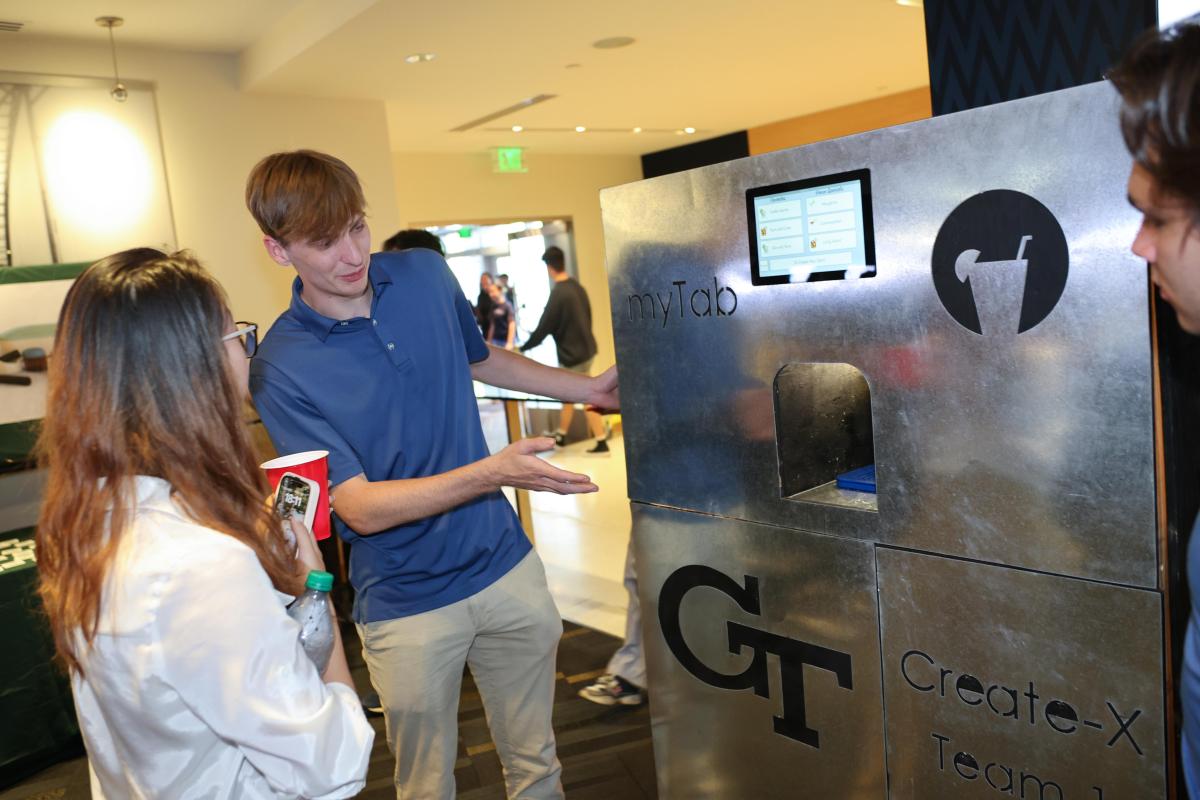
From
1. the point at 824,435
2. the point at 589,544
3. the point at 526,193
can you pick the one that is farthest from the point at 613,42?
the point at 526,193

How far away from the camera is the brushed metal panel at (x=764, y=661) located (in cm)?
147

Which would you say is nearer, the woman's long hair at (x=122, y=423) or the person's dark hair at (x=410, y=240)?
the woman's long hair at (x=122, y=423)

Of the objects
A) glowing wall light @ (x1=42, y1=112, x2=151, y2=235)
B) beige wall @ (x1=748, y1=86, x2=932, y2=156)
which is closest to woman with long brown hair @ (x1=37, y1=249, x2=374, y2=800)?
glowing wall light @ (x1=42, y1=112, x2=151, y2=235)

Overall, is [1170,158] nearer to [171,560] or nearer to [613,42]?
[171,560]

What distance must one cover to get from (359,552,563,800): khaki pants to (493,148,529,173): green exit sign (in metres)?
7.90

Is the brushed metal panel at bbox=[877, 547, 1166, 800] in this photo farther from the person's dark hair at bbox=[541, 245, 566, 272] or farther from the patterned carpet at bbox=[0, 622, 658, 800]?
the person's dark hair at bbox=[541, 245, 566, 272]

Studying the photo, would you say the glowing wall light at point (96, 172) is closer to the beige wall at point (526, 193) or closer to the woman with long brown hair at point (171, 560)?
the beige wall at point (526, 193)

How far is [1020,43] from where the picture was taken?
155cm

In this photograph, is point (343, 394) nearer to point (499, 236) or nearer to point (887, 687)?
point (887, 687)

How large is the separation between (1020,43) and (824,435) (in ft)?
2.44

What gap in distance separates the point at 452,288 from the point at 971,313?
43.3 inches

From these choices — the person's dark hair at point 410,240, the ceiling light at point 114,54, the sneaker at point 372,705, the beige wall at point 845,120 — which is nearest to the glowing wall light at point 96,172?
the ceiling light at point 114,54

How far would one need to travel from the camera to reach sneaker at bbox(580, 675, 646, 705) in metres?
3.16

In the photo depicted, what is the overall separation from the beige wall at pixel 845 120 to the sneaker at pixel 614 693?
20.4ft
